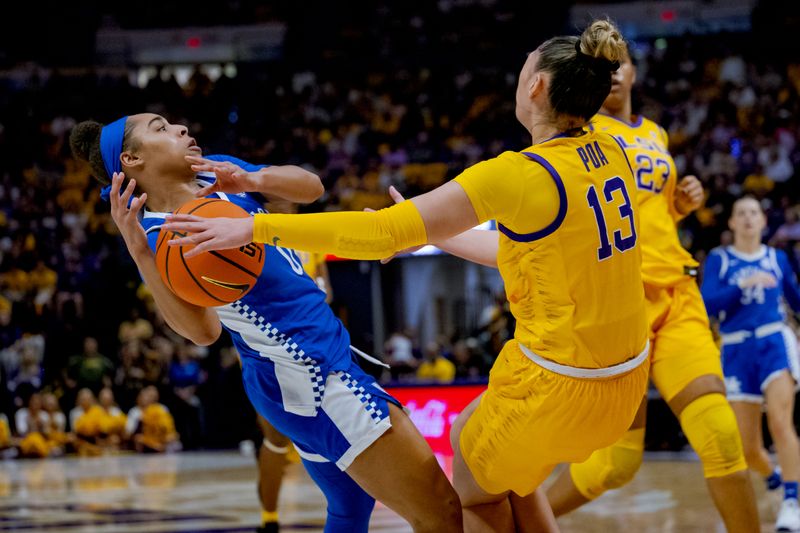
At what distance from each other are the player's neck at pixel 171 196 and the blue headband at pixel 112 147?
0.15m

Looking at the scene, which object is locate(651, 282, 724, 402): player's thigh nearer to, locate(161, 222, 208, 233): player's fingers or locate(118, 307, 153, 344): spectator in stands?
locate(161, 222, 208, 233): player's fingers

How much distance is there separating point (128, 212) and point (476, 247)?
123cm

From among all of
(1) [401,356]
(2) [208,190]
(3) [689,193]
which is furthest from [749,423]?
(1) [401,356]

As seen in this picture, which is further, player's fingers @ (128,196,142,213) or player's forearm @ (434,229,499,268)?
player's forearm @ (434,229,499,268)

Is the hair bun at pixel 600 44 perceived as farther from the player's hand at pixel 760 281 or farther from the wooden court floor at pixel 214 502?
the player's hand at pixel 760 281

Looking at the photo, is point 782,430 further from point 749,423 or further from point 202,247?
point 202,247

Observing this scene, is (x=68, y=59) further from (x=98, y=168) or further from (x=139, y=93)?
(x=98, y=168)

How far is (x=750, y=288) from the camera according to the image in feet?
23.5

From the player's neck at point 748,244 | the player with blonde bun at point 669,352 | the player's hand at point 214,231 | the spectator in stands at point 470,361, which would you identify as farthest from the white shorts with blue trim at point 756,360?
the spectator in stands at point 470,361

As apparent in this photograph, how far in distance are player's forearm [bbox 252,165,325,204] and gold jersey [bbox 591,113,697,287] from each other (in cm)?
170

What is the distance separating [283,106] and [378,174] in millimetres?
3966

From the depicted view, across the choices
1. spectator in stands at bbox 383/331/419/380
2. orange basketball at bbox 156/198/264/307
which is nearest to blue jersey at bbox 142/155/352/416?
orange basketball at bbox 156/198/264/307

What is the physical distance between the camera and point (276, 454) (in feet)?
19.6

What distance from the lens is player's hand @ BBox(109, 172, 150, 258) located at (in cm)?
329
